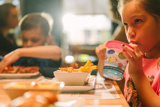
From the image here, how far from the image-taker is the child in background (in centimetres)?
170

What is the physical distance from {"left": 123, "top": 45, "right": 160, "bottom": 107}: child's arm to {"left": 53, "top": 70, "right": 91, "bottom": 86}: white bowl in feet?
0.68

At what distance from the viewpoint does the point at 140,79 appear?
0.87 meters

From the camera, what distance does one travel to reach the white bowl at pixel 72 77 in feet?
2.76

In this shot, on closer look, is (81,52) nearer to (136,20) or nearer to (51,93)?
(136,20)

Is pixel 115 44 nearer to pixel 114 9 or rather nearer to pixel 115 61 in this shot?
pixel 115 61

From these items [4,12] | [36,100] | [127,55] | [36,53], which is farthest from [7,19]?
[36,100]

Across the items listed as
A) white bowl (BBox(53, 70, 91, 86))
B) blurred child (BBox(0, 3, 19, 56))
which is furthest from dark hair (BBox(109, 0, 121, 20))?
blurred child (BBox(0, 3, 19, 56))

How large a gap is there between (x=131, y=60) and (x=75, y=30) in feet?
24.5

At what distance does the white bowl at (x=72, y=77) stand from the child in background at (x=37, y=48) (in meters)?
0.73

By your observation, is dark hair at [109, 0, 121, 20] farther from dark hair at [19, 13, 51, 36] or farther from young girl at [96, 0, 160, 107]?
dark hair at [19, 13, 51, 36]

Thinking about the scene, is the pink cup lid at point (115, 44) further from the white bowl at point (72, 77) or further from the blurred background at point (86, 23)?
the blurred background at point (86, 23)

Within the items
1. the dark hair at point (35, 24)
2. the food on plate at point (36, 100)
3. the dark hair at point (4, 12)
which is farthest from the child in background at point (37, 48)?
the food on plate at point (36, 100)

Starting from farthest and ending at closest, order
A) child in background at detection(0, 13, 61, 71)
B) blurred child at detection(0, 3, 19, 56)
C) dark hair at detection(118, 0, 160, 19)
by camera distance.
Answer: blurred child at detection(0, 3, 19, 56) < child in background at detection(0, 13, 61, 71) < dark hair at detection(118, 0, 160, 19)

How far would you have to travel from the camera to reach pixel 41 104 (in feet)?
1.39
